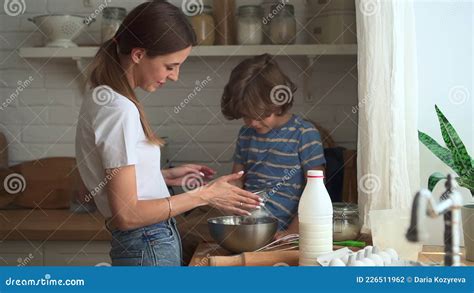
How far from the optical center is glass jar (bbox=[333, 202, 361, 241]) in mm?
1210

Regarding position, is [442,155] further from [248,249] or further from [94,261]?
[94,261]

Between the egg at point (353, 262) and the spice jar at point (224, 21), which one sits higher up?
the spice jar at point (224, 21)

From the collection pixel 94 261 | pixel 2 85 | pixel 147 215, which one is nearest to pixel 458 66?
pixel 147 215

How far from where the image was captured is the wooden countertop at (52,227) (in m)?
1.87

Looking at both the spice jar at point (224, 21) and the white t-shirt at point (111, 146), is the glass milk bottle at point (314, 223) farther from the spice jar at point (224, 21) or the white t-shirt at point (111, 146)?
the spice jar at point (224, 21)

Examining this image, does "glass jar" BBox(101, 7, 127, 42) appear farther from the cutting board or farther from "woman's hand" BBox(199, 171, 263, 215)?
"woman's hand" BBox(199, 171, 263, 215)

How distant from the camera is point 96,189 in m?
1.11

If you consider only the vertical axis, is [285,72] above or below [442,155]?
above

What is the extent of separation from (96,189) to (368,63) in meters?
0.56

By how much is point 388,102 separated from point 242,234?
15.2 inches

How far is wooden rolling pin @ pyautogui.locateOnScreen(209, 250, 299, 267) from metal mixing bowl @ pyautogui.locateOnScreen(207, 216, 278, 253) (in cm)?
5

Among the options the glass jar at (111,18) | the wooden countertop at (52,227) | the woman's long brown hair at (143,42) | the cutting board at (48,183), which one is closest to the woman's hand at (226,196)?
the woman's long brown hair at (143,42)

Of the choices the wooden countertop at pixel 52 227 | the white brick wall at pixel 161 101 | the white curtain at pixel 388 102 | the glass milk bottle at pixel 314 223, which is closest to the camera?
the glass milk bottle at pixel 314 223

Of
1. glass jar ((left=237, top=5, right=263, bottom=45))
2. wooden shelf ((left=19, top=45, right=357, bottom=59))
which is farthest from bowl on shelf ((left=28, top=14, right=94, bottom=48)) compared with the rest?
glass jar ((left=237, top=5, right=263, bottom=45))
